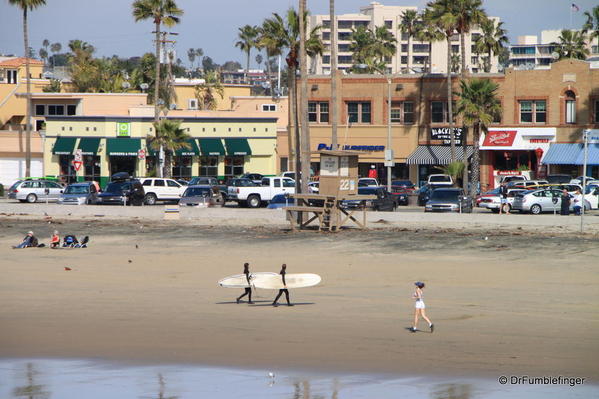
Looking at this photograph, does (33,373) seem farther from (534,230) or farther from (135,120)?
(135,120)

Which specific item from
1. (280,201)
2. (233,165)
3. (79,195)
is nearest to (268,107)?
(233,165)

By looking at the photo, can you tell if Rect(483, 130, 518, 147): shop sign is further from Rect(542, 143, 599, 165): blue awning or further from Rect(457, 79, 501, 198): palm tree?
Rect(457, 79, 501, 198): palm tree

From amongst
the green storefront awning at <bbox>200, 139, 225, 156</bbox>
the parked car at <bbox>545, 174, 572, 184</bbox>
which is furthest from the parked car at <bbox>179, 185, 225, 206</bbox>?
the parked car at <bbox>545, 174, 572, 184</bbox>

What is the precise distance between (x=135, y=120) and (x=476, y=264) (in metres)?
47.0

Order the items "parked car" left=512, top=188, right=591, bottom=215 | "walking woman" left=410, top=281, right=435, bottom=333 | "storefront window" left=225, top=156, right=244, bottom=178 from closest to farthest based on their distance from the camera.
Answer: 1. "walking woman" left=410, top=281, right=435, bottom=333
2. "parked car" left=512, top=188, right=591, bottom=215
3. "storefront window" left=225, top=156, right=244, bottom=178

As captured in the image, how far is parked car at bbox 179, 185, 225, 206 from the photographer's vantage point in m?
46.1

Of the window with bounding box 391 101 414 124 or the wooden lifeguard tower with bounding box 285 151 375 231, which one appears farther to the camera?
the window with bounding box 391 101 414 124

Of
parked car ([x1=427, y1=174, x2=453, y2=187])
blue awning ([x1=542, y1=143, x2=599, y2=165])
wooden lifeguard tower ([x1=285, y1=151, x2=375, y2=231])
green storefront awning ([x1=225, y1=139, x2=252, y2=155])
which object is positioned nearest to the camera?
wooden lifeguard tower ([x1=285, y1=151, x2=375, y2=231])

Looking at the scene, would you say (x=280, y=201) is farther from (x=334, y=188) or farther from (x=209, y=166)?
(x=209, y=166)

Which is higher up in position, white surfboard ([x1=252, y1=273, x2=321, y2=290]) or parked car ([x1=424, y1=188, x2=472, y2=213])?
parked car ([x1=424, y1=188, x2=472, y2=213])

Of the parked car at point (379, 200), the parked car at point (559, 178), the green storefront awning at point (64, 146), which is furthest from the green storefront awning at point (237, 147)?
the parked car at point (379, 200)

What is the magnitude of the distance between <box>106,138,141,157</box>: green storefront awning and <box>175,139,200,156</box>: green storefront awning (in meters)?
3.28

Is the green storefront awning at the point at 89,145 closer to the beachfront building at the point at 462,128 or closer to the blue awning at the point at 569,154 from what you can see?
the beachfront building at the point at 462,128

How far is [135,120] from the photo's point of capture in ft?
224
